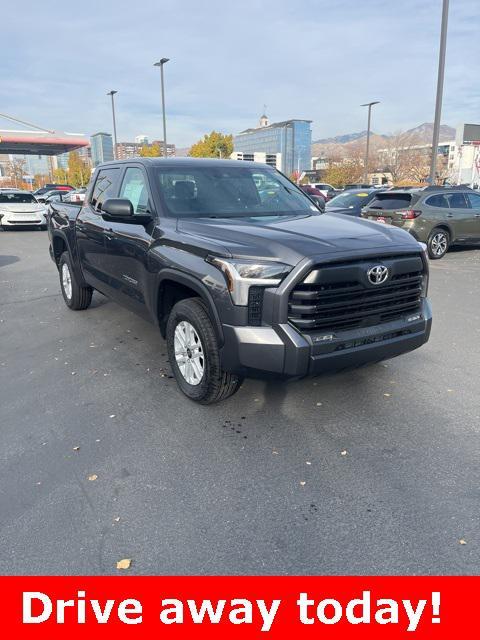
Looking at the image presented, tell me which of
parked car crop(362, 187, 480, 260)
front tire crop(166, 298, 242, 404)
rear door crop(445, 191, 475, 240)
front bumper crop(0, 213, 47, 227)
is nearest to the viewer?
front tire crop(166, 298, 242, 404)

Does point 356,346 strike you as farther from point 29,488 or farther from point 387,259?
point 29,488

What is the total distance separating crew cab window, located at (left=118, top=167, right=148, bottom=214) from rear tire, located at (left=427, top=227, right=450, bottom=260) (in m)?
8.55

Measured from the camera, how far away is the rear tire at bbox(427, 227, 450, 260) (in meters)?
11.7

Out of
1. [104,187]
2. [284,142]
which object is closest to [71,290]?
[104,187]

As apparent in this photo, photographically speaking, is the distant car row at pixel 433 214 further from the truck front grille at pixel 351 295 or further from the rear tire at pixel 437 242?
the truck front grille at pixel 351 295

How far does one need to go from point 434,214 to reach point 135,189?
884cm

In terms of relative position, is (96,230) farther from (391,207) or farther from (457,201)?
(457,201)

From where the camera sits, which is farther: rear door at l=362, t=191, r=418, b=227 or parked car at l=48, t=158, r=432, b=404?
rear door at l=362, t=191, r=418, b=227

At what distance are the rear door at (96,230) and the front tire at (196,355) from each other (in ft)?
5.70

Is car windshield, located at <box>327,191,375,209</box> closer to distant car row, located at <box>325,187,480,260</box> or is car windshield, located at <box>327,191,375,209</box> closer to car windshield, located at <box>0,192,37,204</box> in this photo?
distant car row, located at <box>325,187,480,260</box>

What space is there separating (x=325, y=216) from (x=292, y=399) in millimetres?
1620

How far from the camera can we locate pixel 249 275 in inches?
125

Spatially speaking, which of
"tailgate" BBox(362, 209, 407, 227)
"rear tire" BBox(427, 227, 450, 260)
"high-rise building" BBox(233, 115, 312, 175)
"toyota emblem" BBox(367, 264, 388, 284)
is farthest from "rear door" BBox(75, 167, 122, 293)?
"high-rise building" BBox(233, 115, 312, 175)

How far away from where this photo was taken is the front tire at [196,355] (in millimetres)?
3559
